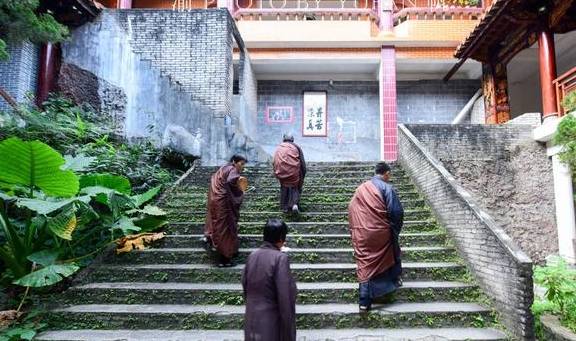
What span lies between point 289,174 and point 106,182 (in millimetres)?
2655

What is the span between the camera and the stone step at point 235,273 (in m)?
5.17

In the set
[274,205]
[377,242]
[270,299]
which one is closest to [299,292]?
[377,242]

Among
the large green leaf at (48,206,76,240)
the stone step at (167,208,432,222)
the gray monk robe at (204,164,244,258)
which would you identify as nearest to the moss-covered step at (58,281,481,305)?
the gray monk robe at (204,164,244,258)

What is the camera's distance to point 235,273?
5.29 metres

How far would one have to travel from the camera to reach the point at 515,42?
1031 cm

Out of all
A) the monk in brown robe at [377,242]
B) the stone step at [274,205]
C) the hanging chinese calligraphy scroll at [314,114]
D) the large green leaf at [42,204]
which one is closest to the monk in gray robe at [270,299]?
the monk in brown robe at [377,242]

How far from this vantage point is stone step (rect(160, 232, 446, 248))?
587 cm

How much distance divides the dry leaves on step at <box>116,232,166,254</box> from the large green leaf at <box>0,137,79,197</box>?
3.64ft

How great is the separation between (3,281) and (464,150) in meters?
7.75

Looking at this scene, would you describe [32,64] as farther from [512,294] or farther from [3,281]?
[512,294]

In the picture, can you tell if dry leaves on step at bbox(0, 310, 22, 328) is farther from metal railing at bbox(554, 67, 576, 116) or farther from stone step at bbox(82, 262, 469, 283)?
metal railing at bbox(554, 67, 576, 116)

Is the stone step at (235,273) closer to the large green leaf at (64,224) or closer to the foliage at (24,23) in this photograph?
the large green leaf at (64,224)

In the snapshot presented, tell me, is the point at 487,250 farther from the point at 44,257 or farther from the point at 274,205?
the point at 44,257

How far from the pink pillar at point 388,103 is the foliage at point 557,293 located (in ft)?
28.5
